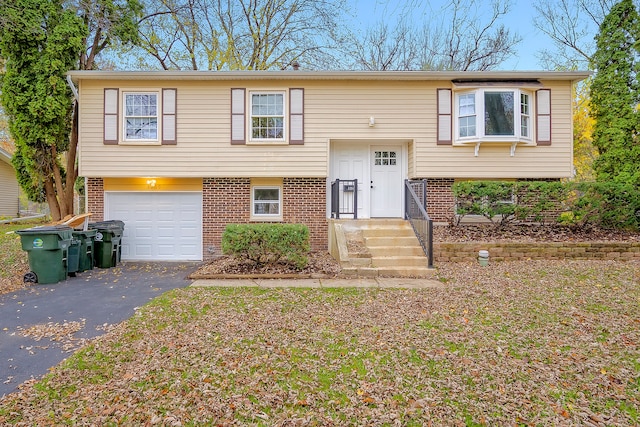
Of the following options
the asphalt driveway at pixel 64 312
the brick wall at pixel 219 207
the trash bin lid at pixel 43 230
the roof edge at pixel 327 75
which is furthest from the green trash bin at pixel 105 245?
the roof edge at pixel 327 75

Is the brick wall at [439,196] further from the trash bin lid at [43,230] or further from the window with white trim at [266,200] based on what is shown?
the trash bin lid at [43,230]

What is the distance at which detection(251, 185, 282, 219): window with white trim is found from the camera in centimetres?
980

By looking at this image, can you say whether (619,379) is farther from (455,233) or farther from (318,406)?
(455,233)

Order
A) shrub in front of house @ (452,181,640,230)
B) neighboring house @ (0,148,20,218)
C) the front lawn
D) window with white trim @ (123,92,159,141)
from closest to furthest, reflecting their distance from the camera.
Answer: the front lawn < shrub in front of house @ (452,181,640,230) < window with white trim @ (123,92,159,141) < neighboring house @ (0,148,20,218)

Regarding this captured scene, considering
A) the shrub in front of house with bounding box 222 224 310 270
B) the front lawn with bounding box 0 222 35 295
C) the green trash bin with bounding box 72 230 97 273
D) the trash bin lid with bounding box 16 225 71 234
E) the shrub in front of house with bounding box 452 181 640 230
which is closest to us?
the front lawn with bounding box 0 222 35 295

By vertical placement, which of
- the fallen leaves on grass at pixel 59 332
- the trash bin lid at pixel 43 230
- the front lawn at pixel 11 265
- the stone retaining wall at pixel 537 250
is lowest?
the fallen leaves on grass at pixel 59 332

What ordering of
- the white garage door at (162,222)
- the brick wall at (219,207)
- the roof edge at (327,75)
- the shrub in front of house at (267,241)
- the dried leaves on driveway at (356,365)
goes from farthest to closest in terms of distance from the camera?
the white garage door at (162,222) → the brick wall at (219,207) → the roof edge at (327,75) → the shrub in front of house at (267,241) → the dried leaves on driveway at (356,365)

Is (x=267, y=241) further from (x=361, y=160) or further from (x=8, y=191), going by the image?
(x=8, y=191)

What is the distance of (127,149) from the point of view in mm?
9312

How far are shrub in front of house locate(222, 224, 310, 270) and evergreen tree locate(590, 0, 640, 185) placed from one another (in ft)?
29.1

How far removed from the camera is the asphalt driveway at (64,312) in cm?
344

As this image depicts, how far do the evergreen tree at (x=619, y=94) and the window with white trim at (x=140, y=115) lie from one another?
1233cm

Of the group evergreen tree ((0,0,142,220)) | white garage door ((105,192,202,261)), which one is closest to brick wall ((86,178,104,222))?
white garage door ((105,192,202,261))

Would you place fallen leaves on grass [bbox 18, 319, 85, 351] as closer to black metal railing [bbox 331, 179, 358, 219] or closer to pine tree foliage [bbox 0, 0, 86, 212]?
black metal railing [bbox 331, 179, 358, 219]
